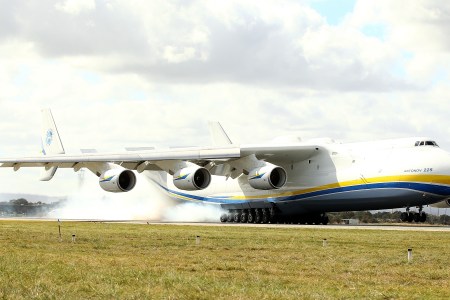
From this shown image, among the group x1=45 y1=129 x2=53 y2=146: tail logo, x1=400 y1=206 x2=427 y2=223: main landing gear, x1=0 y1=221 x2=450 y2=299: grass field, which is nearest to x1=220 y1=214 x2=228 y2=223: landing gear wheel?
x1=400 y1=206 x2=427 y2=223: main landing gear

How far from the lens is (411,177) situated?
37594mm

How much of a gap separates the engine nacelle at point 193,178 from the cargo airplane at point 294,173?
0.05m

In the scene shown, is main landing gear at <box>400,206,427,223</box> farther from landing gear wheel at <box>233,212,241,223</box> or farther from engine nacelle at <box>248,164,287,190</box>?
landing gear wheel at <box>233,212,241,223</box>

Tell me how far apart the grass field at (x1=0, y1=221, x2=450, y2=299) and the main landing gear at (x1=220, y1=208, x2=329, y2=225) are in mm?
19405

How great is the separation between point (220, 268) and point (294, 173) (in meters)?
28.2

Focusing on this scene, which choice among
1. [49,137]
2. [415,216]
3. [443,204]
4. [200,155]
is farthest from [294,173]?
[49,137]

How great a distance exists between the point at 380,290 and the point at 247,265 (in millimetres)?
4500

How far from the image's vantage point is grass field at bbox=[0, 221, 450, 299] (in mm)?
12703

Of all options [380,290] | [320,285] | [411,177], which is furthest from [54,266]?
[411,177]

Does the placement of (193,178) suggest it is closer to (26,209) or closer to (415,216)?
(415,216)

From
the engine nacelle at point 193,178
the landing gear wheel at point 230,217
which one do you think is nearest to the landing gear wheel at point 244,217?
the landing gear wheel at point 230,217

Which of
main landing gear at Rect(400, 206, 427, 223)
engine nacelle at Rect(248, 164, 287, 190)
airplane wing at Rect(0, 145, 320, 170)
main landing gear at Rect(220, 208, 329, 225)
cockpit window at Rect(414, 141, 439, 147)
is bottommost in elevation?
main landing gear at Rect(400, 206, 427, 223)

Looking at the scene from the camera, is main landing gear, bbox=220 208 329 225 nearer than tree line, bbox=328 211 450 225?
Yes

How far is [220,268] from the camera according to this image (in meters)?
16.5
